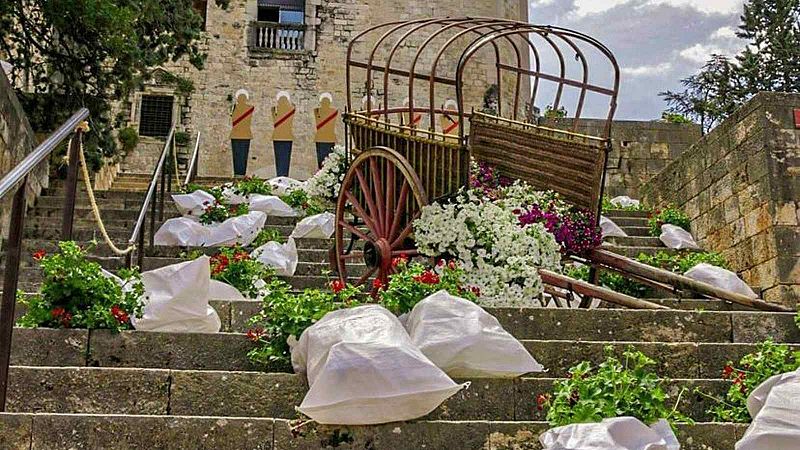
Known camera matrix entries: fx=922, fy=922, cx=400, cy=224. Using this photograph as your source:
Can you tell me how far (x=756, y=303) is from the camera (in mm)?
5004

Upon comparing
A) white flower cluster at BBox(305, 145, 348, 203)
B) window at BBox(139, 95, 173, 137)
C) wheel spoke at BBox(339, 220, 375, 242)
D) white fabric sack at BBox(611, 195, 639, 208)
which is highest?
window at BBox(139, 95, 173, 137)

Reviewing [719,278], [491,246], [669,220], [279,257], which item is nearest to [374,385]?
[491,246]

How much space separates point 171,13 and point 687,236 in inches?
227

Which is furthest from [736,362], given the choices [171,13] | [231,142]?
[231,142]

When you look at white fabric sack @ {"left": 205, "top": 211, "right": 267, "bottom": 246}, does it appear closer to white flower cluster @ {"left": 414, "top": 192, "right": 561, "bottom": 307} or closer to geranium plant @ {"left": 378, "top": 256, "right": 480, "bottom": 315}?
white flower cluster @ {"left": 414, "top": 192, "right": 561, "bottom": 307}

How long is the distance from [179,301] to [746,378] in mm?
2308

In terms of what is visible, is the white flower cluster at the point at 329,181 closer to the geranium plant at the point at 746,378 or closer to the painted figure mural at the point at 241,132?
the geranium plant at the point at 746,378

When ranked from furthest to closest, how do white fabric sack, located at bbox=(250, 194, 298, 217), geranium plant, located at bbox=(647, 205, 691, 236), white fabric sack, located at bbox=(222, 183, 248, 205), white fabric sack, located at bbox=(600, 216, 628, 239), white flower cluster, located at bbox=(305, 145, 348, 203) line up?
white fabric sack, located at bbox=(222, 183, 248, 205) < white fabric sack, located at bbox=(250, 194, 298, 217) < geranium plant, located at bbox=(647, 205, 691, 236) < white fabric sack, located at bbox=(600, 216, 628, 239) < white flower cluster, located at bbox=(305, 145, 348, 203)

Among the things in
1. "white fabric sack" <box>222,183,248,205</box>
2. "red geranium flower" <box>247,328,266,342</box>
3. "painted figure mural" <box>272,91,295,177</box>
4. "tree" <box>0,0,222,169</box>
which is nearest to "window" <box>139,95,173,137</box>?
"painted figure mural" <box>272,91,295,177</box>

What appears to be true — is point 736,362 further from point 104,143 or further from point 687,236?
point 104,143

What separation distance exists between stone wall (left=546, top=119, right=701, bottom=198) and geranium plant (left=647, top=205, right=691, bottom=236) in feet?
10.6

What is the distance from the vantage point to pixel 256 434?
2.81m

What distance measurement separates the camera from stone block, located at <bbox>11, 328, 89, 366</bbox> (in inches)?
140

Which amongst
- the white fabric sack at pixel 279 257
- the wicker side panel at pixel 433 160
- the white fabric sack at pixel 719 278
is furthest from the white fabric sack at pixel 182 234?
the white fabric sack at pixel 719 278
